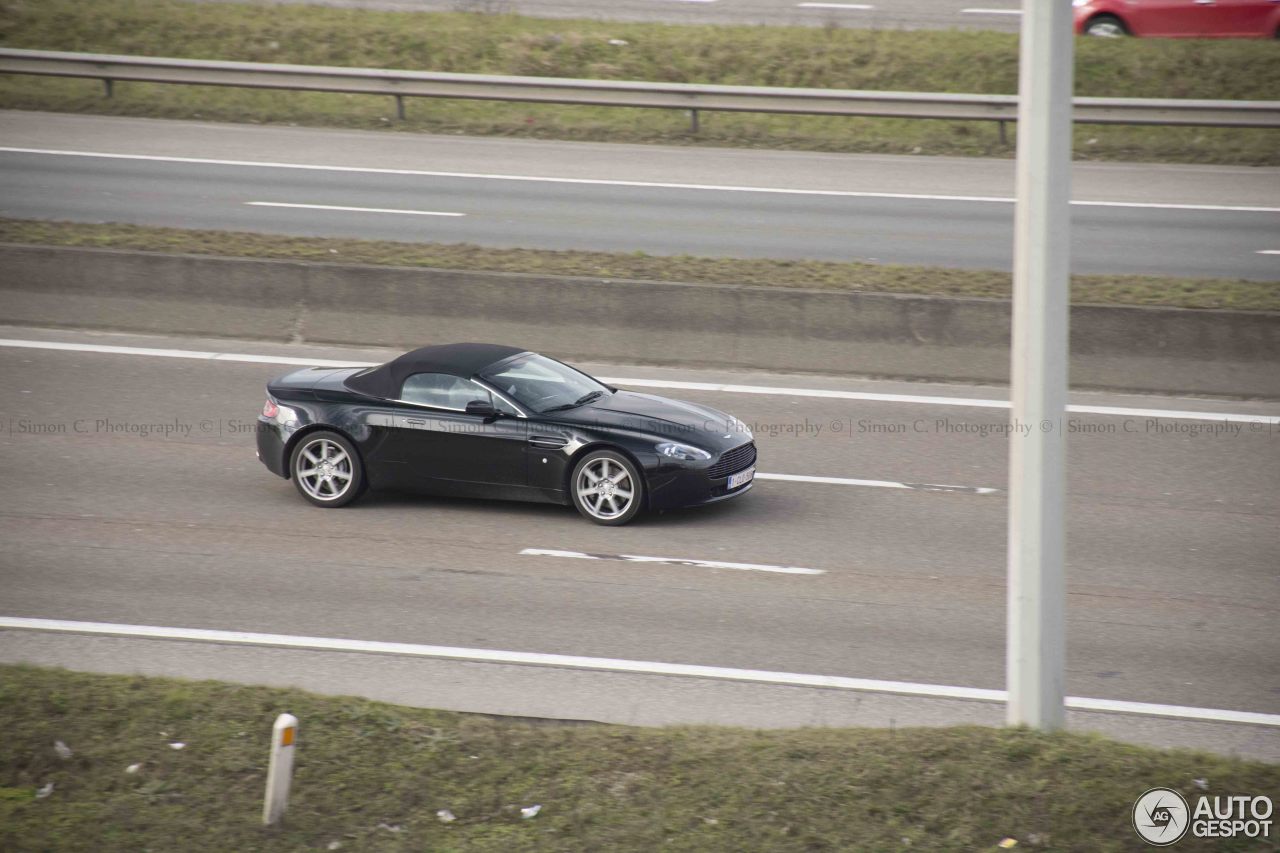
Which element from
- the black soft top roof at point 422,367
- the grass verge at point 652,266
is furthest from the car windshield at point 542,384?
the grass verge at point 652,266

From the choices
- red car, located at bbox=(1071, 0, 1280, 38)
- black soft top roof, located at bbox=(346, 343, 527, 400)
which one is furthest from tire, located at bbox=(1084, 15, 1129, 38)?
black soft top roof, located at bbox=(346, 343, 527, 400)

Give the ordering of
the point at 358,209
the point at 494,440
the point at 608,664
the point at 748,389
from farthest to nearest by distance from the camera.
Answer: the point at 358,209 → the point at 748,389 → the point at 494,440 → the point at 608,664

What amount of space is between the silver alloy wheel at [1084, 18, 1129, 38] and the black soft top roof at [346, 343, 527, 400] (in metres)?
20.7

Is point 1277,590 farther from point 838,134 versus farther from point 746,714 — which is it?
point 838,134

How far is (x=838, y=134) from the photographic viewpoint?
83.5 ft

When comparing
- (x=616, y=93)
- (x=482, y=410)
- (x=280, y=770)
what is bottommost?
(x=280, y=770)

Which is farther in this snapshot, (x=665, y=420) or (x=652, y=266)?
(x=652, y=266)

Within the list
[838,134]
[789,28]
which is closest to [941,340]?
[838,134]

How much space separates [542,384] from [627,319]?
166 inches

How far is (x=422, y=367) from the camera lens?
11.1 meters

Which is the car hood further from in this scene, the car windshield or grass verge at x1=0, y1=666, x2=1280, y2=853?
grass verge at x1=0, y1=666, x2=1280, y2=853

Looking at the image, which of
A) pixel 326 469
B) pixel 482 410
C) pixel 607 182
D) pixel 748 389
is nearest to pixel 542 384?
pixel 482 410

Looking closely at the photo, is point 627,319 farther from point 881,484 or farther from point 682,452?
point 682,452

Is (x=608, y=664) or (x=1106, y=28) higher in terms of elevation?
(x=1106, y=28)
